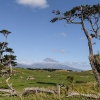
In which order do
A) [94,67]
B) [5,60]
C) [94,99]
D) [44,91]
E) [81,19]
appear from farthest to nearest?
[5,60], [81,19], [94,67], [44,91], [94,99]

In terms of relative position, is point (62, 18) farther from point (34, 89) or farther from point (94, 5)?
point (34, 89)

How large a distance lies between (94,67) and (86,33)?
15.9 feet

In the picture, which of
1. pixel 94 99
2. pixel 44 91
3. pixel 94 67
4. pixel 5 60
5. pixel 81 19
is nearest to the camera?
pixel 94 99

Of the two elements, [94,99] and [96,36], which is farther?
[96,36]

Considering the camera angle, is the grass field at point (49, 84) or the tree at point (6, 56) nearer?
the grass field at point (49, 84)

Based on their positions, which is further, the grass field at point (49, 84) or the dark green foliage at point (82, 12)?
the dark green foliage at point (82, 12)

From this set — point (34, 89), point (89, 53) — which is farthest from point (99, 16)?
point (34, 89)

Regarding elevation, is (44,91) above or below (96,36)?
below

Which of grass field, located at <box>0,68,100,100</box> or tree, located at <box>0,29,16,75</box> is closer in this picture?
grass field, located at <box>0,68,100,100</box>

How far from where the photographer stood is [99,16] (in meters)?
44.5

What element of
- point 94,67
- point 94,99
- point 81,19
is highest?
point 81,19

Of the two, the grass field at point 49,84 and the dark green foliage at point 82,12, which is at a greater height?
the dark green foliage at point 82,12

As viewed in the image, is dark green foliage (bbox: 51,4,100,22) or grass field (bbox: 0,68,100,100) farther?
dark green foliage (bbox: 51,4,100,22)

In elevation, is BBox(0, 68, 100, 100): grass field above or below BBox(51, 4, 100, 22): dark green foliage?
below
